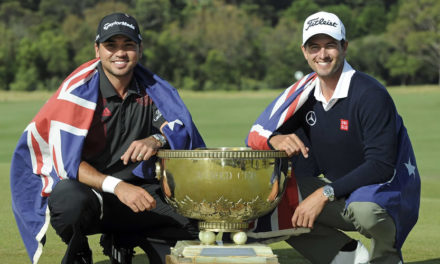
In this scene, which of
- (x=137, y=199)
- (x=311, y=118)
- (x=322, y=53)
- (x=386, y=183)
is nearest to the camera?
(x=137, y=199)

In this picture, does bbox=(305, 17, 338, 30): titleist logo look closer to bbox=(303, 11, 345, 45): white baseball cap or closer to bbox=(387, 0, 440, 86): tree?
bbox=(303, 11, 345, 45): white baseball cap

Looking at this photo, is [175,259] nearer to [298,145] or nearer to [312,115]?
[298,145]

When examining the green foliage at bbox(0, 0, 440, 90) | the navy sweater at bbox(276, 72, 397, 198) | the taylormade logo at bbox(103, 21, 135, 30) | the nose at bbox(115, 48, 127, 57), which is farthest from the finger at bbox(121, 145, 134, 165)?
the green foliage at bbox(0, 0, 440, 90)

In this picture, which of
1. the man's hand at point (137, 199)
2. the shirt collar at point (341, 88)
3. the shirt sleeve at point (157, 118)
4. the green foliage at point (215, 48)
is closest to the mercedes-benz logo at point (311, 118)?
the shirt collar at point (341, 88)

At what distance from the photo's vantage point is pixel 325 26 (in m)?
3.74

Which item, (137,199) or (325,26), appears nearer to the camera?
(137,199)

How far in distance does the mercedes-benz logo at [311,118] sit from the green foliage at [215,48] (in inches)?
1781

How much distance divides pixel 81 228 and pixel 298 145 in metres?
1.15

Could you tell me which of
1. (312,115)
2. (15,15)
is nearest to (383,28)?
(15,15)

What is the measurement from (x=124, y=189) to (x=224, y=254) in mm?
638

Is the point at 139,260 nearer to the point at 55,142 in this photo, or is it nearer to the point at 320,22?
the point at 55,142

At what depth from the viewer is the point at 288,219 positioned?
4.01 meters

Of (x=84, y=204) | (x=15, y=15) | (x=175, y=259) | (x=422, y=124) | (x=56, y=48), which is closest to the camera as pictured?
(x=175, y=259)

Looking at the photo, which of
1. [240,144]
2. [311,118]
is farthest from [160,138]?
[240,144]
